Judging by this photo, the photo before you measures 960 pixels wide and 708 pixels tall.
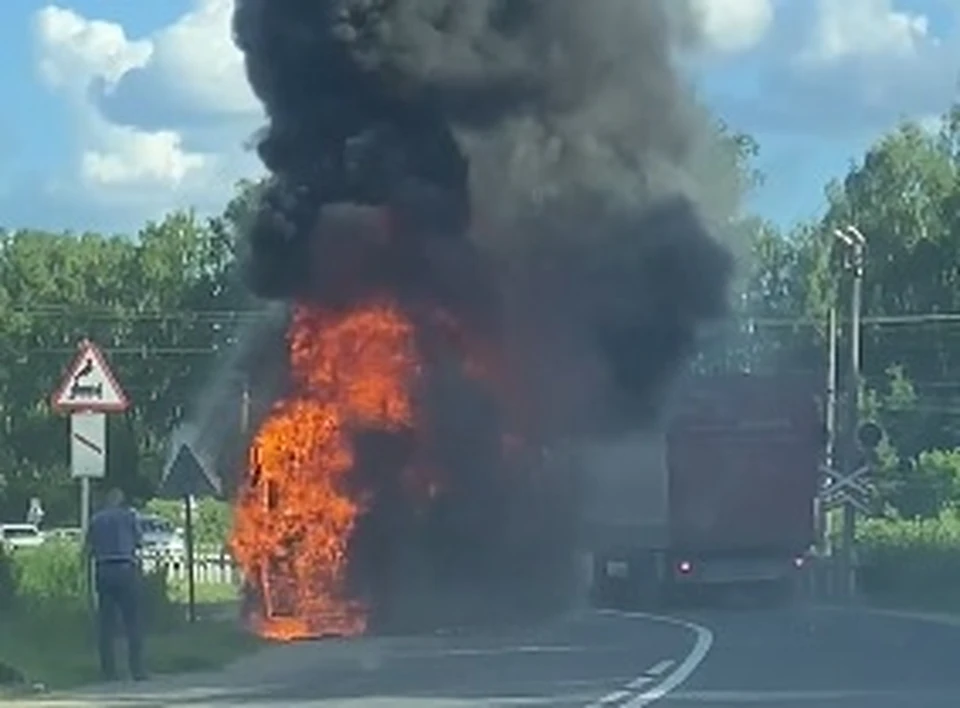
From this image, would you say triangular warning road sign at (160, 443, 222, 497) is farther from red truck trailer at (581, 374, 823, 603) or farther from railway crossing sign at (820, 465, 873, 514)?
railway crossing sign at (820, 465, 873, 514)

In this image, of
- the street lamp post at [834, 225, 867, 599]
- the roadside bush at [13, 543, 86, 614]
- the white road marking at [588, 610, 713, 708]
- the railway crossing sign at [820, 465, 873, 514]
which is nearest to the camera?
the white road marking at [588, 610, 713, 708]

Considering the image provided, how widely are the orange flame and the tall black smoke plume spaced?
0.62 meters

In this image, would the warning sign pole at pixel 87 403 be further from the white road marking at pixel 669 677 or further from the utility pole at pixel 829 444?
the utility pole at pixel 829 444

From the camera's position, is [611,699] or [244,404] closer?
[611,699]

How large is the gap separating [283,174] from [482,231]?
2.84 meters

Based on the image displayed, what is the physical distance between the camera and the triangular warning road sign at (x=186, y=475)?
92.4 feet

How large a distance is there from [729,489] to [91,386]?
22876mm

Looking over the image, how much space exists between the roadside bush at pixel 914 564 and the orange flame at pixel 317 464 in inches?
753

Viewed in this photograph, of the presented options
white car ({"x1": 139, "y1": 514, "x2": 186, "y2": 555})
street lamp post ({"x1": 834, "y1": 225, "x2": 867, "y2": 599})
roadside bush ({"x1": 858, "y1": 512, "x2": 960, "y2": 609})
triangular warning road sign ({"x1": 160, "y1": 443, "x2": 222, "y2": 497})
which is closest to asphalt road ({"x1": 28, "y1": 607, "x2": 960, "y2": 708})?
triangular warning road sign ({"x1": 160, "y1": 443, "x2": 222, "y2": 497})

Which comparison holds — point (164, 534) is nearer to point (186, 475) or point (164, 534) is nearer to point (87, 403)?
point (186, 475)

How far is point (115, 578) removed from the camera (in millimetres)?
23656

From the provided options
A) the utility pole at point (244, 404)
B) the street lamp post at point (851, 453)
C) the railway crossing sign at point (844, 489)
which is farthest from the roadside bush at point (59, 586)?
the street lamp post at point (851, 453)

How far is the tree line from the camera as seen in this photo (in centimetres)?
9725

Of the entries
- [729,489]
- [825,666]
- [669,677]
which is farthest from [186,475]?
[729,489]
